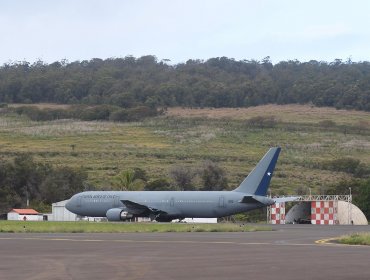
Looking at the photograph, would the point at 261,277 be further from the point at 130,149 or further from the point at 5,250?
the point at 130,149

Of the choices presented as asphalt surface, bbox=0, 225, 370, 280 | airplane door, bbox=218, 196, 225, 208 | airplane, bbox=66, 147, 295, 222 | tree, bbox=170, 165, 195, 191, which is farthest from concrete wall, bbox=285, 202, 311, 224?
asphalt surface, bbox=0, 225, 370, 280

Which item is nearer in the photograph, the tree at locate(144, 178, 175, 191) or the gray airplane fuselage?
the gray airplane fuselage

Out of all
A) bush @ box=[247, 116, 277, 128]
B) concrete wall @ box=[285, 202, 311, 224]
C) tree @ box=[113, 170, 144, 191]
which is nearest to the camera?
concrete wall @ box=[285, 202, 311, 224]

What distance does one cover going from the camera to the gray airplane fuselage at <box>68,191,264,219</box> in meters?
57.2

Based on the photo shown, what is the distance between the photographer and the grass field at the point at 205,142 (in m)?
105

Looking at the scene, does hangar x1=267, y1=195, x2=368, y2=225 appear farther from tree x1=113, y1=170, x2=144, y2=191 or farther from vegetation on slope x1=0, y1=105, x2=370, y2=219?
tree x1=113, y1=170, x2=144, y2=191

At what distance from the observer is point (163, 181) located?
8650cm

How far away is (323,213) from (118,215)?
48.9 feet

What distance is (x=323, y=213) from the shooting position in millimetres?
60938

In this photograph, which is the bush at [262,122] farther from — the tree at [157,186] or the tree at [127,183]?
the tree at [157,186]

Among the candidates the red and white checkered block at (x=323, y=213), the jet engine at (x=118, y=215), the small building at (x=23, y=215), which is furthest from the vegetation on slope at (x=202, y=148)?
the jet engine at (x=118, y=215)

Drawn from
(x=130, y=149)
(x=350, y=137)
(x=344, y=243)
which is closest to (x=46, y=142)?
(x=130, y=149)

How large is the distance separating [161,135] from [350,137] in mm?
32064

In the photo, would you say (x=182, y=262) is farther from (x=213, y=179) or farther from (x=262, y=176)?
(x=213, y=179)
